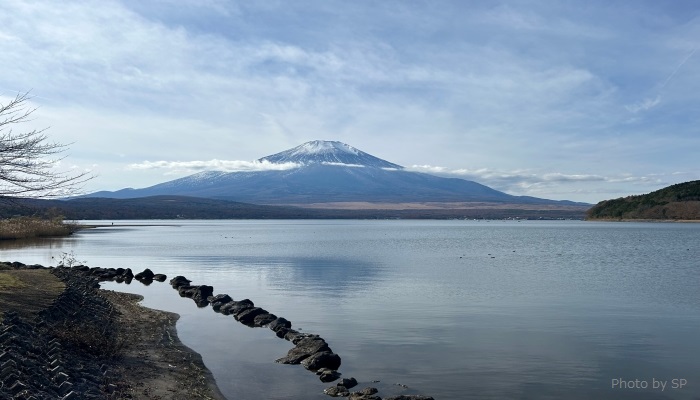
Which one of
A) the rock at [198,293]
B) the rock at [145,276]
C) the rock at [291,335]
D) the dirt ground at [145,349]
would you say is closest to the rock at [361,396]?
the dirt ground at [145,349]

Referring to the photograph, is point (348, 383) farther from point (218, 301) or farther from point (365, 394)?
point (218, 301)

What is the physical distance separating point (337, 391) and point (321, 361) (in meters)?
2.24

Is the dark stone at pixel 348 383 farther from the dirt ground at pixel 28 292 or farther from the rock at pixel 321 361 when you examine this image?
the dirt ground at pixel 28 292

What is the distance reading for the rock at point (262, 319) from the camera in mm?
22763

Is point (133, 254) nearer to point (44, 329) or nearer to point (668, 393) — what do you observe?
point (44, 329)

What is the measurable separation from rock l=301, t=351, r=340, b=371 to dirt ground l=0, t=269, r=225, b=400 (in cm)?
261

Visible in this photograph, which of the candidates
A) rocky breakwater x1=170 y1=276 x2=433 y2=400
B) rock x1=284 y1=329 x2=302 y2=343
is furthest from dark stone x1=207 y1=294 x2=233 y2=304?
rock x1=284 y1=329 x2=302 y2=343

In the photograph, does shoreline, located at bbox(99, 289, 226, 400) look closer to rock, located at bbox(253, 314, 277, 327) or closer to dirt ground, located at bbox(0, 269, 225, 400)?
dirt ground, located at bbox(0, 269, 225, 400)

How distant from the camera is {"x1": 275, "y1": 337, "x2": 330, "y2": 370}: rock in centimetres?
1709

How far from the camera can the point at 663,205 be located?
154 m

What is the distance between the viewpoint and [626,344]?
1917cm

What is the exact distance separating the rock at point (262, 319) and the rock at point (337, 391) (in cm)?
867

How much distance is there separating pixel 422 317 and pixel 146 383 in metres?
12.5

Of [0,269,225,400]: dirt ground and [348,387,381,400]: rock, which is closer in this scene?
[348,387,381,400]: rock
